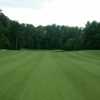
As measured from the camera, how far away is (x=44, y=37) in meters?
99.6

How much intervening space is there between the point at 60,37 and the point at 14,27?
22286 millimetres

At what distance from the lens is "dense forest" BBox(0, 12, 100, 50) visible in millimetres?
75188

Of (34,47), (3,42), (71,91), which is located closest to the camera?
(71,91)

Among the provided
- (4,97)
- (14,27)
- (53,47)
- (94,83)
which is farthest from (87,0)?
(53,47)

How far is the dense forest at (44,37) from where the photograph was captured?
7519 cm

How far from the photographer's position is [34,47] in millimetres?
95500

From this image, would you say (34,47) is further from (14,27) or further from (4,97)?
(4,97)

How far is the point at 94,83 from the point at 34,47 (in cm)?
8827

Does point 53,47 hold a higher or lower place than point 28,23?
lower

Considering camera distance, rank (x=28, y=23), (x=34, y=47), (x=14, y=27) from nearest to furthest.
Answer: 1. (x=14, y=27)
2. (x=34, y=47)
3. (x=28, y=23)

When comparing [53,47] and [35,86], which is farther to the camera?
[53,47]

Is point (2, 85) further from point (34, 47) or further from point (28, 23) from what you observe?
point (28, 23)

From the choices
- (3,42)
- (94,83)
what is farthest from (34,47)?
(94,83)

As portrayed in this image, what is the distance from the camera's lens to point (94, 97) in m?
5.82
